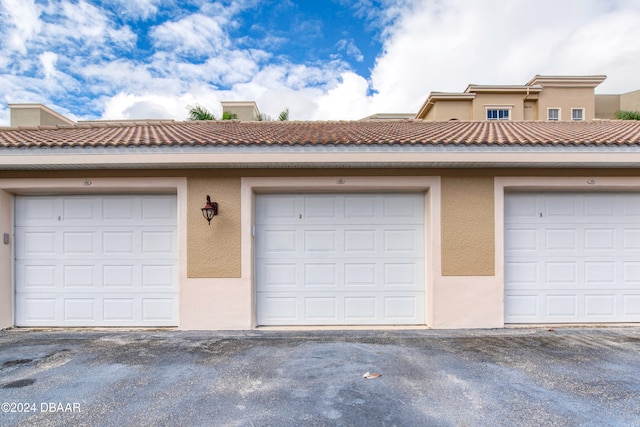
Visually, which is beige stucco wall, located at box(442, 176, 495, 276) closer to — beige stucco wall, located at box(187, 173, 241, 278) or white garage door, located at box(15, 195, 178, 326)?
beige stucco wall, located at box(187, 173, 241, 278)

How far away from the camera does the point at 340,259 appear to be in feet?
20.8

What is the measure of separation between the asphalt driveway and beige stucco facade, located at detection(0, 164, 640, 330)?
0.54m

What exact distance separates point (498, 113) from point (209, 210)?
2133 cm

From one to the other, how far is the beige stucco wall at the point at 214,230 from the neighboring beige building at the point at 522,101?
17886 millimetres

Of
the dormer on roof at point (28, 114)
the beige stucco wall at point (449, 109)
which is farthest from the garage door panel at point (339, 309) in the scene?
the beige stucco wall at point (449, 109)

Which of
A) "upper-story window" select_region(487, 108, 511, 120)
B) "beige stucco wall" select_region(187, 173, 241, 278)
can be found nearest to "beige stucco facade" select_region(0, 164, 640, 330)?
"beige stucco wall" select_region(187, 173, 241, 278)

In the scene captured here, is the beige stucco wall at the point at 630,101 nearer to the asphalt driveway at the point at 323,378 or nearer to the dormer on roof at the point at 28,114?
the asphalt driveway at the point at 323,378

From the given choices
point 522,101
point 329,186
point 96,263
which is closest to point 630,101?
point 522,101

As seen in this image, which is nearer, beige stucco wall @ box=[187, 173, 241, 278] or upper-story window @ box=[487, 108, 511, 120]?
beige stucco wall @ box=[187, 173, 241, 278]

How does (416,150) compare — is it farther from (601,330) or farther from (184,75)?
(184,75)

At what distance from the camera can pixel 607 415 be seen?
10.4 feet

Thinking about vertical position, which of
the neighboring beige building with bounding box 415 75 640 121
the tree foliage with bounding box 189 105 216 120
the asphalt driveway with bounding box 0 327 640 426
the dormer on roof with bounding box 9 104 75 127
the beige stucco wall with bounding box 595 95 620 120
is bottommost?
the asphalt driveway with bounding box 0 327 640 426

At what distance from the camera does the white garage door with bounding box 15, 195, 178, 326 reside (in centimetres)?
631

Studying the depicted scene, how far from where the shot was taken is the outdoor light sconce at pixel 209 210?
19.3 feet
